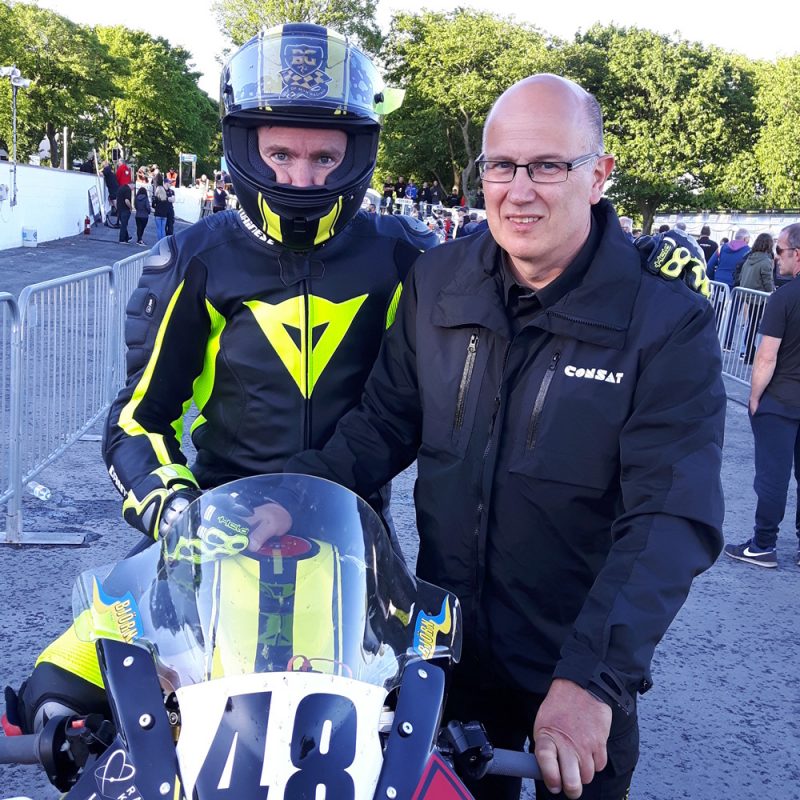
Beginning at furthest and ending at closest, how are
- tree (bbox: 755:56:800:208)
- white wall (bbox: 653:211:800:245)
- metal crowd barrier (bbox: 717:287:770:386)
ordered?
tree (bbox: 755:56:800:208) → white wall (bbox: 653:211:800:245) → metal crowd barrier (bbox: 717:287:770:386)

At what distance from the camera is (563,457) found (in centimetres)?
195

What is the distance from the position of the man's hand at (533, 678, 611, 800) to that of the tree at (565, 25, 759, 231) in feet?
175

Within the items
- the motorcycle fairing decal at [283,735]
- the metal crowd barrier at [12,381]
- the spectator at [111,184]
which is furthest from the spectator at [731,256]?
the spectator at [111,184]

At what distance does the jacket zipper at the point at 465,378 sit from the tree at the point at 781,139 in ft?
163

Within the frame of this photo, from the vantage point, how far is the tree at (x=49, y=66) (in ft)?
117

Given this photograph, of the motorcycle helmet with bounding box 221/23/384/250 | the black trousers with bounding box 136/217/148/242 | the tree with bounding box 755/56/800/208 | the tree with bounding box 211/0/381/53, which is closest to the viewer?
the motorcycle helmet with bounding box 221/23/384/250

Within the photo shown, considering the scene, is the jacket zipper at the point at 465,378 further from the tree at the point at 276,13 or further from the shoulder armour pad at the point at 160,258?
the tree at the point at 276,13

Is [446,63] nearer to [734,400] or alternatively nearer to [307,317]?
[734,400]

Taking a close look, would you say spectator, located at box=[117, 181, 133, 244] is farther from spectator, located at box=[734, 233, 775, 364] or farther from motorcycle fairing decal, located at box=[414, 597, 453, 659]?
motorcycle fairing decal, located at box=[414, 597, 453, 659]

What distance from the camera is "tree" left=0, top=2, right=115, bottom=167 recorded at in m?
35.8

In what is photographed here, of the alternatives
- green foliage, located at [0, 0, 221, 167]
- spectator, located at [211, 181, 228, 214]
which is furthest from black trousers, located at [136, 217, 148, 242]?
green foliage, located at [0, 0, 221, 167]

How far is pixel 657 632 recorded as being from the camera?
174 cm

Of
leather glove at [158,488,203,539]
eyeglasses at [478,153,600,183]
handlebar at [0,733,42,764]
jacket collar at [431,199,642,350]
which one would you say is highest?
eyeglasses at [478,153,600,183]

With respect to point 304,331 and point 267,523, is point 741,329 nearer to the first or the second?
point 304,331
